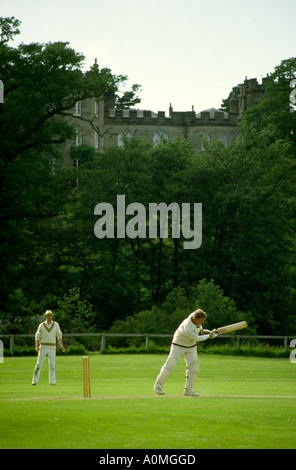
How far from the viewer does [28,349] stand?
34.7m

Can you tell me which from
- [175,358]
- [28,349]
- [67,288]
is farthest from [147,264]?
[175,358]

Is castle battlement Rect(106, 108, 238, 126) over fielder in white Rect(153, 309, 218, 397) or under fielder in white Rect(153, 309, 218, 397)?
over

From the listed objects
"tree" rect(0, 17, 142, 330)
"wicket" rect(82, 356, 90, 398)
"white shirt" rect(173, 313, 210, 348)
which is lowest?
"wicket" rect(82, 356, 90, 398)

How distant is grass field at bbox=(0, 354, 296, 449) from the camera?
10.7 metres

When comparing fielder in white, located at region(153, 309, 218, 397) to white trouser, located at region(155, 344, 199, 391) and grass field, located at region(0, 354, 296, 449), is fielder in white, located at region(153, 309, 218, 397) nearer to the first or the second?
white trouser, located at region(155, 344, 199, 391)

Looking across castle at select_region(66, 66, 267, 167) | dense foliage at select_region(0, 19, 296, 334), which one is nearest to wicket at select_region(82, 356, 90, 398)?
dense foliage at select_region(0, 19, 296, 334)

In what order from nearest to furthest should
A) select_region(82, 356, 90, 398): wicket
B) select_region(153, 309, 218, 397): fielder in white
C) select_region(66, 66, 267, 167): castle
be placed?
1. select_region(82, 356, 90, 398): wicket
2. select_region(153, 309, 218, 397): fielder in white
3. select_region(66, 66, 267, 167): castle

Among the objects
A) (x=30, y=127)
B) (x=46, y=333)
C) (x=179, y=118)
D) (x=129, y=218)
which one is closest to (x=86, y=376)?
(x=46, y=333)

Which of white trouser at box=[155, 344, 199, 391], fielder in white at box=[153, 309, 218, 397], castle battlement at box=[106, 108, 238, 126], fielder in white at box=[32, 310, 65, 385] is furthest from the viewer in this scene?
castle battlement at box=[106, 108, 238, 126]

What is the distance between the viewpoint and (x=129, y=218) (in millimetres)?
60156

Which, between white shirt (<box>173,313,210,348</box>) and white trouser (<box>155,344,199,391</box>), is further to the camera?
white trouser (<box>155,344,199,391</box>)

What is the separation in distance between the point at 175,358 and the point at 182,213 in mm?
43930

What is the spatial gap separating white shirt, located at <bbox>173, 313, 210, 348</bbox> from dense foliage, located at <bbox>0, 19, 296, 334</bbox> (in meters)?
23.7

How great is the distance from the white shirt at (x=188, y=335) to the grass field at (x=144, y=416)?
1106 mm
